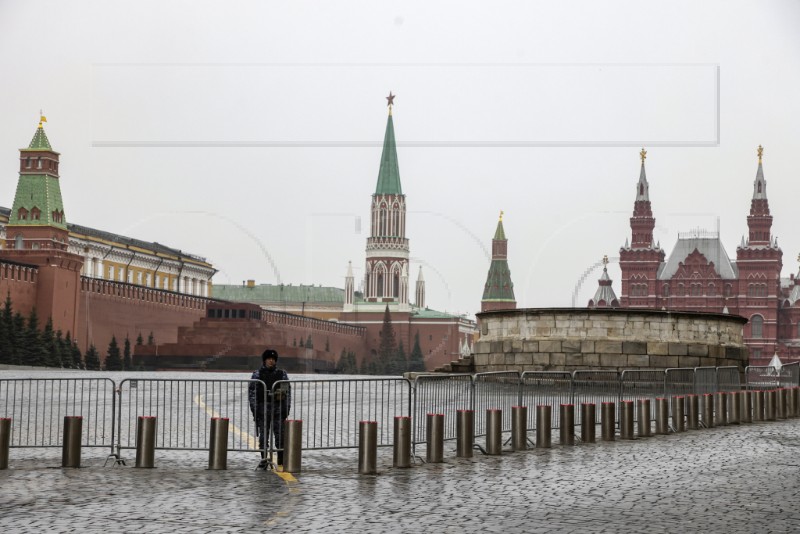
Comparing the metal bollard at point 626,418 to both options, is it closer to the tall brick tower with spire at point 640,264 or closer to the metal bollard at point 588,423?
the metal bollard at point 588,423

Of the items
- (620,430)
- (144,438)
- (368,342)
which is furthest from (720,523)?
(368,342)

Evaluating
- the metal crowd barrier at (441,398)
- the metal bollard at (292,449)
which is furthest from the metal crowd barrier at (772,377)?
the metal bollard at (292,449)

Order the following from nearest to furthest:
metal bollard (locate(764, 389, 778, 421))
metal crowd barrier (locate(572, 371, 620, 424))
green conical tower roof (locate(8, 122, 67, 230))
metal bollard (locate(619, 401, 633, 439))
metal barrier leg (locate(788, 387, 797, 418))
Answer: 1. metal bollard (locate(619, 401, 633, 439))
2. metal crowd barrier (locate(572, 371, 620, 424))
3. metal bollard (locate(764, 389, 778, 421))
4. metal barrier leg (locate(788, 387, 797, 418))
5. green conical tower roof (locate(8, 122, 67, 230))

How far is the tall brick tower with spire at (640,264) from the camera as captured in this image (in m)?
106

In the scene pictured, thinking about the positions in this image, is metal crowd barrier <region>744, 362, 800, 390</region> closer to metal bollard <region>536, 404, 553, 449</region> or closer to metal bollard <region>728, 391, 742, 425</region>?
metal bollard <region>728, 391, 742, 425</region>

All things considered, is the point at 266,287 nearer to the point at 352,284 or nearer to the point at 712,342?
the point at 352,284

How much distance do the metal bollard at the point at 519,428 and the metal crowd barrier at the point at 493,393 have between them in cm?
52

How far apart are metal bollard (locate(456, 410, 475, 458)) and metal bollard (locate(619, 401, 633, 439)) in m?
2.99

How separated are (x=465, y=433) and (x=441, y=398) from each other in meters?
0.94

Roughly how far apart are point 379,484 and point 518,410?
3.35 metres

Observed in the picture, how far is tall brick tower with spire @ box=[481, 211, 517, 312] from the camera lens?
436 feet

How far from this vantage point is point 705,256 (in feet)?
348

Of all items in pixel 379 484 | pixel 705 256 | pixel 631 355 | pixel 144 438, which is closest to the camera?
pixel 379 484

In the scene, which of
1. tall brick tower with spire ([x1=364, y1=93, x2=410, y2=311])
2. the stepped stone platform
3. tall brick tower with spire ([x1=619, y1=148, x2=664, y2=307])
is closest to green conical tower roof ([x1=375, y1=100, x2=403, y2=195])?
tall brick tower with spire ([x1=364, y1=93, x2=410, y2=311])
